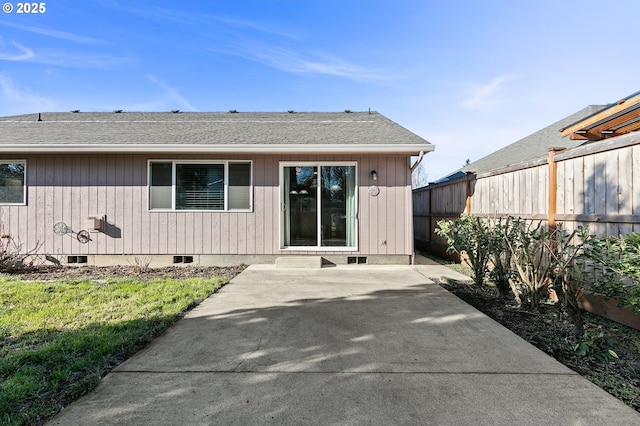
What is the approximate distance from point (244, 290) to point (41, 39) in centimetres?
823

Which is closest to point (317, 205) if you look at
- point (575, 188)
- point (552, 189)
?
point (552, 189)

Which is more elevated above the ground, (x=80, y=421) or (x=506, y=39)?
(x=506, y=39)

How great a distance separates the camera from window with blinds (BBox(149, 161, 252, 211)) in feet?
21.2

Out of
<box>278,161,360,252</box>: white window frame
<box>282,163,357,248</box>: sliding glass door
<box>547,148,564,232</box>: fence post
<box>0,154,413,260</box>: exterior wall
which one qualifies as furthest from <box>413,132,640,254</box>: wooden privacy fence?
<box>282,163,357,248</box>: sliding glass door

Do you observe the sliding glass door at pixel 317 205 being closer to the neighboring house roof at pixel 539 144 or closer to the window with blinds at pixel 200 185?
the window with blinds at pixel 200 185

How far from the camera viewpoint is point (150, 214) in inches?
253

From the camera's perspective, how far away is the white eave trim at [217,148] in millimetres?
5984

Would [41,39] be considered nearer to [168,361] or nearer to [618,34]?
[168,361]

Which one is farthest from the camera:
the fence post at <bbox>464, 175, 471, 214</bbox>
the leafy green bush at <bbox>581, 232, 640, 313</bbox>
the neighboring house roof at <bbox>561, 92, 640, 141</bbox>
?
the fence post at <bbox>464, 175, 471, 214</bbox>

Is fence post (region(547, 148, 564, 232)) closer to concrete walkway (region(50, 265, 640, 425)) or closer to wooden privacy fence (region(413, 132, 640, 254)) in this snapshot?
wooden privacy fence (region(413, 132, 640, 254))

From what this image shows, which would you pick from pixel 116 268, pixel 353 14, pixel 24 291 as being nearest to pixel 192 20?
pixel 353 14

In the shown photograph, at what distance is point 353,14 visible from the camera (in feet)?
26.3

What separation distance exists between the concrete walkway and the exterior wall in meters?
2.97

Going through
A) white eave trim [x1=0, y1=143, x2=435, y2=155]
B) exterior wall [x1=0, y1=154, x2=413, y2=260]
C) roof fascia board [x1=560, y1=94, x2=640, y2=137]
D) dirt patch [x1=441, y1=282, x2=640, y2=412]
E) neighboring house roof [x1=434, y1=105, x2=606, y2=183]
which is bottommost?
dirt patch [x1=441, y1=282, x2=640, y2=412]
